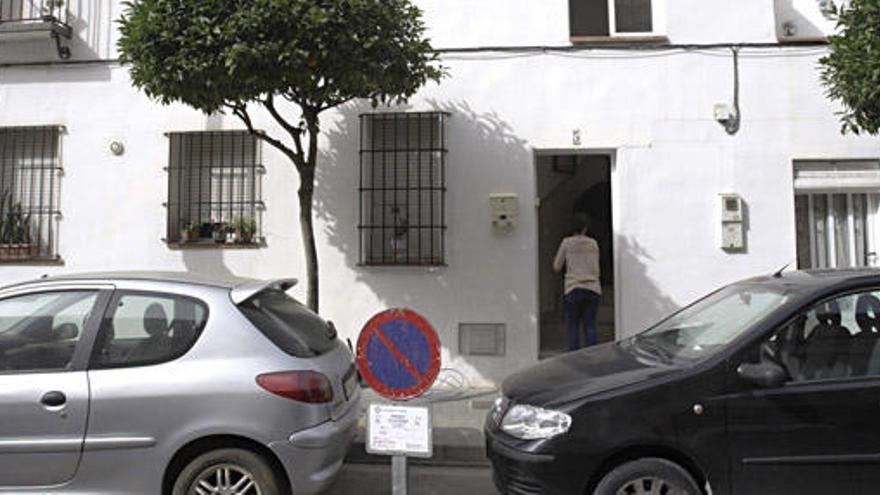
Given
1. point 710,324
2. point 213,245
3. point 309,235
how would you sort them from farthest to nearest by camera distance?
point 213,245 → point 309,235 → point 710,324

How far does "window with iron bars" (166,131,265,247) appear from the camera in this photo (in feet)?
26.5

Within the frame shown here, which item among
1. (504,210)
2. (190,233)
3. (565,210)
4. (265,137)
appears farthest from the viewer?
(565,210)

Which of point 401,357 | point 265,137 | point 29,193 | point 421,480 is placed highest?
point 265,137

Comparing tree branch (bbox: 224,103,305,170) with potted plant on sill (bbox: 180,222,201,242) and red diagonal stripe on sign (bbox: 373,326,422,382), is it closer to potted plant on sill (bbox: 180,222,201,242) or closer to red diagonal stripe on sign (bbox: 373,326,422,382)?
potted plant on sill (bbox: 180,222,201,242)

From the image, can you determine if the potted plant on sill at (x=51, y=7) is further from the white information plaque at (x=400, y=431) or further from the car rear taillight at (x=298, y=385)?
the white information plaque at (x=400, y=431)

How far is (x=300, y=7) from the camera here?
18.7ft

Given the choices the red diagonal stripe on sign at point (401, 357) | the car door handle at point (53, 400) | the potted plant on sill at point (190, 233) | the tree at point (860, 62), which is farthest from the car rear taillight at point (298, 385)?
the tree at point (860, 62)

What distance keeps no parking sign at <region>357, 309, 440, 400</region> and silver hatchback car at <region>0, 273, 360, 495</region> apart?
0.39m

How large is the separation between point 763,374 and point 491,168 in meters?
4.58

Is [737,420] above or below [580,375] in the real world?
below

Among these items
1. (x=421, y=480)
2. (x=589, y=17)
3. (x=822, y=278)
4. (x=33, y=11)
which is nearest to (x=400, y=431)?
(x=421, y=480)

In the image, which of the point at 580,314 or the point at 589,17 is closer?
the point at 580,314

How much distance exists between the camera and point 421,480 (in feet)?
16.5

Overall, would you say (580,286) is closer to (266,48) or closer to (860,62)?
(860,62)
